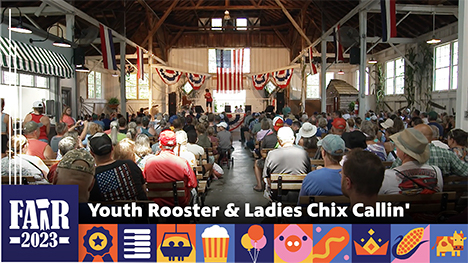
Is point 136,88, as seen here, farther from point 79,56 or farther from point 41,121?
point 41,121

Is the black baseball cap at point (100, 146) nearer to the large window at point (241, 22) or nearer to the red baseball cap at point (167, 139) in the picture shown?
the red baseball cap at point (167, 139)

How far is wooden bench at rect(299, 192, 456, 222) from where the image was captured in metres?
2.81

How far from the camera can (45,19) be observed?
1431cm

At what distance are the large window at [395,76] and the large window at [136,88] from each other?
14.7 m

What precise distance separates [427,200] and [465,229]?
42 centimetres

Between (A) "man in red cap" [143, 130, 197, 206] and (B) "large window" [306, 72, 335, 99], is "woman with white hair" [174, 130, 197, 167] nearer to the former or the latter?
(A) "man in red cap" [143, 130, 197, 206]

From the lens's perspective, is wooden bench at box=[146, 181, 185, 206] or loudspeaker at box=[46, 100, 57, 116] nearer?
wooden bench at box=[146, 181, 185, 206]

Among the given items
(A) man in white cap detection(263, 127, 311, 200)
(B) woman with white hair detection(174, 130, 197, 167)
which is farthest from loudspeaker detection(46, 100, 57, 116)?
(A) man in white cap detection(263, 127, 311, 200)

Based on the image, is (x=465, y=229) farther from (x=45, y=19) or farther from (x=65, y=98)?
(x=65, y=98)

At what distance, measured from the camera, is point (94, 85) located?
2212 cm

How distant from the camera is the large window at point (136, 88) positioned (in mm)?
25359

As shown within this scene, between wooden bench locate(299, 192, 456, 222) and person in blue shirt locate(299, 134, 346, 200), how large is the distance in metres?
0.13

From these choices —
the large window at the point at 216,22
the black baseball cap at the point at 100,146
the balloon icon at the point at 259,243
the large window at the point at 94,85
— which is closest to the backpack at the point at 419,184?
the balloon icon at the point at 259,243

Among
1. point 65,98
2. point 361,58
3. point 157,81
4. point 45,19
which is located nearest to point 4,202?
point 361,58
